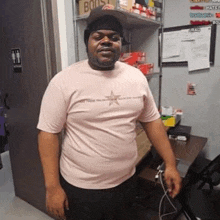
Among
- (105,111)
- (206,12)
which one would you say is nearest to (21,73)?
(105,111)

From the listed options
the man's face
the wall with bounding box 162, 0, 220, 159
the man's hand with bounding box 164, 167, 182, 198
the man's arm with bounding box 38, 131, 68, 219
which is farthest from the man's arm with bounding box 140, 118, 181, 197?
the wall with bounding box 162, 0, 220, 159

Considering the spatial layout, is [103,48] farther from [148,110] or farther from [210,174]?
[210,174]

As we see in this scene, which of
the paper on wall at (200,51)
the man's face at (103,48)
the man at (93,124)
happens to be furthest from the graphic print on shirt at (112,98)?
the paper on wall at (200,51)

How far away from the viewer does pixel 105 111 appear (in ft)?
2.99

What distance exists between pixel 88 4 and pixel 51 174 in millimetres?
1102

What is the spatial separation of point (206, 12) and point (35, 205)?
2410 mm

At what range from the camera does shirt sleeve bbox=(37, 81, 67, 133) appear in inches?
34.7

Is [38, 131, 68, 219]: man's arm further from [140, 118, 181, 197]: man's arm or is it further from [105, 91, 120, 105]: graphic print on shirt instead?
[140, 118, 181, 197]: man's arm

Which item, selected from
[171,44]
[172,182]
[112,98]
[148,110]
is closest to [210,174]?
[172,182]

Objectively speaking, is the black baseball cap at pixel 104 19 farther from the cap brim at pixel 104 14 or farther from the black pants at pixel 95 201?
the black pants at pixel 95 201

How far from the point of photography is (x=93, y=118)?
0.91 m

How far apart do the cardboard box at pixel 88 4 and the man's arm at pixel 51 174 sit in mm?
900

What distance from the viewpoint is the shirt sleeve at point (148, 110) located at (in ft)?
3.43

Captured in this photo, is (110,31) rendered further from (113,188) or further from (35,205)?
(35,205)
